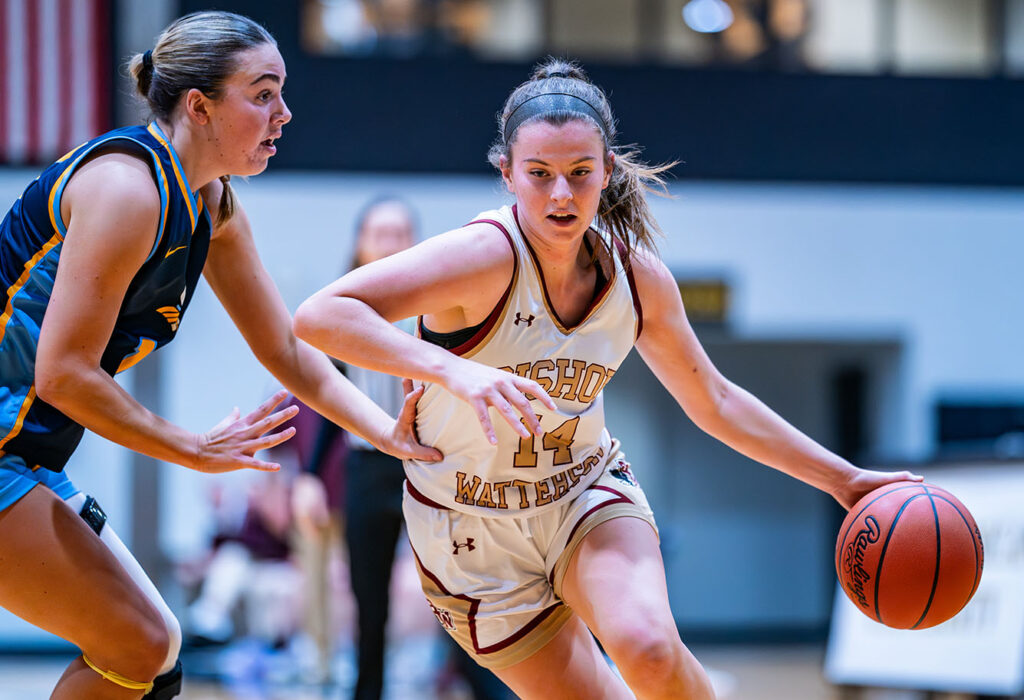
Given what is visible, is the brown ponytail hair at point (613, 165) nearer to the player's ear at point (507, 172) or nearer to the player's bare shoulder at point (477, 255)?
the player's ear at point (507, 172)

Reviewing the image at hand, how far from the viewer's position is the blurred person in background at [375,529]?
3828mm

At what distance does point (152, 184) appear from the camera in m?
2.23

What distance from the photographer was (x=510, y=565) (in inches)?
99.8

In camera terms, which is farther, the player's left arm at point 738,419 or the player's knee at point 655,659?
the player's left arm at point 738,419

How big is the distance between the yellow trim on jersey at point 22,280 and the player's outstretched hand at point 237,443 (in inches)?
18.1

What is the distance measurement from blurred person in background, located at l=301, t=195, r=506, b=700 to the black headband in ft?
4.93

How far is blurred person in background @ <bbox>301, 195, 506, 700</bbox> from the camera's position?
3.83m

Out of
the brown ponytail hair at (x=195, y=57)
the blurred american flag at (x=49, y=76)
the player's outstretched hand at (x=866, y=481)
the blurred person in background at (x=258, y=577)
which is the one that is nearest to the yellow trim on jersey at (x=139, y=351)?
the brown ponytail hair at (x=195, y=57)

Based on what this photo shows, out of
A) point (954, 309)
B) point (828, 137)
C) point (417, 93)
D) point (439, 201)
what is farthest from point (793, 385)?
point (417, 93)

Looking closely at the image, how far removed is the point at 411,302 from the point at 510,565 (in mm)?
684

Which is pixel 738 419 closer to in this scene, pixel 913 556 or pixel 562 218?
pixel 913 556

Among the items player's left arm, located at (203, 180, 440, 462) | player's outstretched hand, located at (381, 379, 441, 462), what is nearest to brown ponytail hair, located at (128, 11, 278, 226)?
player's left arm, located at (203, 180, 440, 462)

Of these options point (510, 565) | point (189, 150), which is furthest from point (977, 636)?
point (189, 150)

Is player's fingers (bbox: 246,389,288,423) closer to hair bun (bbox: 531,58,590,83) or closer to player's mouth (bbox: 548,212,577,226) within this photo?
player's mouth (bbox: 548,212,577,226)
